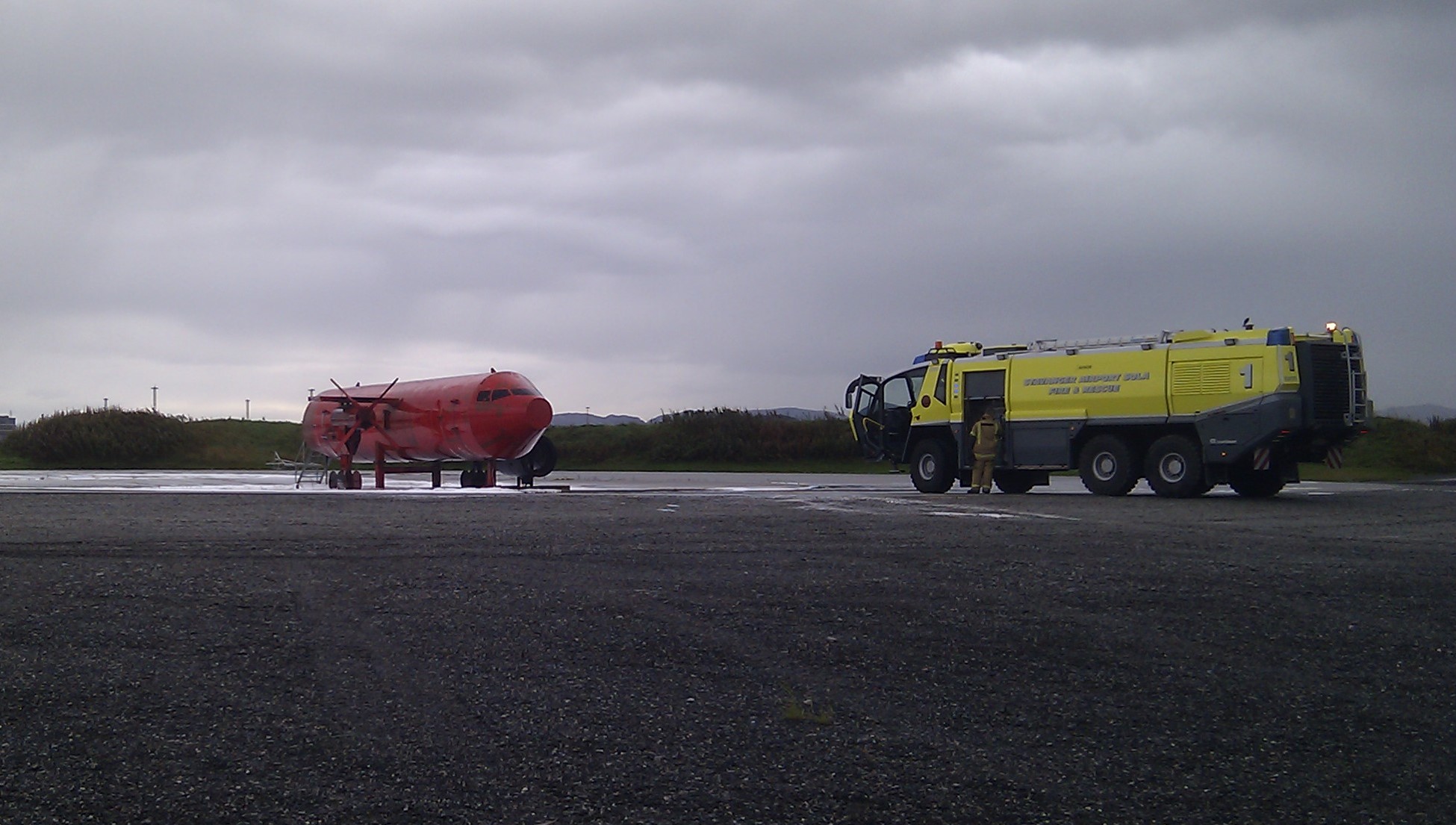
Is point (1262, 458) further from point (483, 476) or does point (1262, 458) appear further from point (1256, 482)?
point (483, 476)

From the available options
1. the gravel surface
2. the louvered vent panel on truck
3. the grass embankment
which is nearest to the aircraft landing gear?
the grass embankment

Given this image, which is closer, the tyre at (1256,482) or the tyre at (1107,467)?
the tyre at (1256,482)

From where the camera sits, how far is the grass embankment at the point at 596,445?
46.9m

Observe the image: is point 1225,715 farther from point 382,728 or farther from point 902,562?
point 902,562

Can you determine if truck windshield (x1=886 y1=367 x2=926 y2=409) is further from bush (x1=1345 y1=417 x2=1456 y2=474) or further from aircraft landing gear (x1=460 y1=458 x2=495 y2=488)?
bush (x1=1345 y1=417 x2=1456 y2=474)

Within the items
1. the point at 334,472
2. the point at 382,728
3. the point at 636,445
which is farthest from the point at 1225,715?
the point at 636,445

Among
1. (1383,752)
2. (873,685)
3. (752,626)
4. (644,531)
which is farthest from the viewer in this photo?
(644,531)

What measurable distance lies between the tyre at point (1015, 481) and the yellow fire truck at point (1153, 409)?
22mm

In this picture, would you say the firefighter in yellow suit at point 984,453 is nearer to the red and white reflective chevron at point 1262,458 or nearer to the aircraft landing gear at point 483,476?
the red and white reflective chevron at point 1262,458

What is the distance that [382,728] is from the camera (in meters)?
4.64

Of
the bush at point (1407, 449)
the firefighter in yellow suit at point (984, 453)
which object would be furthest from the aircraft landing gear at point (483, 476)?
the bush at point (1407, 449)

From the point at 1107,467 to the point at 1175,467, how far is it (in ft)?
4.15

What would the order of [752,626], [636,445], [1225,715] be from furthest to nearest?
[636,445] → [752,626] → [1225,715]

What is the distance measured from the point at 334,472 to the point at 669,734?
27703 mm
